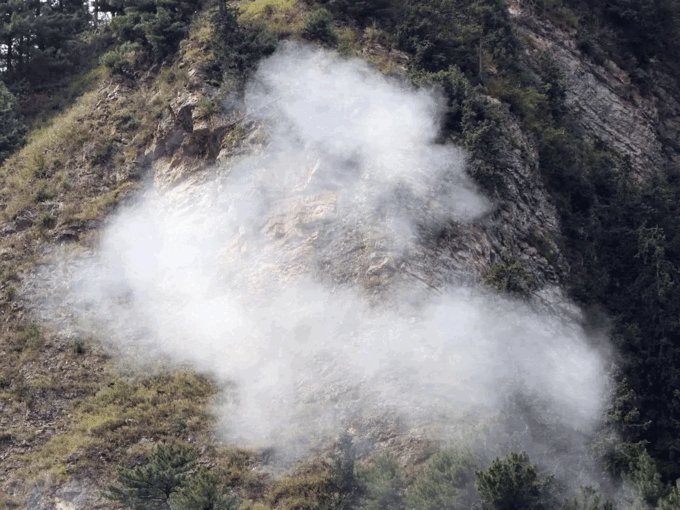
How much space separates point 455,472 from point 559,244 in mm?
10918

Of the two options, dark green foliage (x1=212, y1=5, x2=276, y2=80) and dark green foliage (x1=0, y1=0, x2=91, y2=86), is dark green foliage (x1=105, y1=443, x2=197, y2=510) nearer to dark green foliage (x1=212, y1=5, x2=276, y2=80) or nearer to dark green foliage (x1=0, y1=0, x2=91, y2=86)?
dark green foliage (x1=212, y1=5, x2=276, y2=80)

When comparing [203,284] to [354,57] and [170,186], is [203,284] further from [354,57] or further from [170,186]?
[354,57]

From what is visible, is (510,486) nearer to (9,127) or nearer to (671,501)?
(671,501)

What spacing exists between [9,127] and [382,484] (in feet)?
72.4

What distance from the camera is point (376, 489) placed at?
2084 cm

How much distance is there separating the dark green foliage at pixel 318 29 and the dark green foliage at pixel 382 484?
16.9m

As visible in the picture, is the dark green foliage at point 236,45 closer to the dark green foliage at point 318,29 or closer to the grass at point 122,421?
the dark green foliage at point 318,29

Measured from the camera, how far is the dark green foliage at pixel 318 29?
1288 inches

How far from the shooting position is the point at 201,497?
1977 cm

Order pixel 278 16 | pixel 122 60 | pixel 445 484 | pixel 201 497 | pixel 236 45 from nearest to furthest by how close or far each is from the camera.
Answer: pixel 201 497, pixel 445 484, pixel 236 45, pixel 278 16, pixel 122 60

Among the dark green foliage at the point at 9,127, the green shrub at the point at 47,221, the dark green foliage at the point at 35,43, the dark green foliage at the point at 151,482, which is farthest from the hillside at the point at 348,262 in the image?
the dark green foliage at the point at 35,43

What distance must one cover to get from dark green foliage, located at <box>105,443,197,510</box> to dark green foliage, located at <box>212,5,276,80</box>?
15.0 meters

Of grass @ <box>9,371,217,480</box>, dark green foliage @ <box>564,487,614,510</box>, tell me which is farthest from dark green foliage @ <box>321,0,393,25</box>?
dark green foliage @ <box>564,487,614,510</box>

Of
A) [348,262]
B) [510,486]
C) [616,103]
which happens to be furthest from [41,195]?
[616,103]
